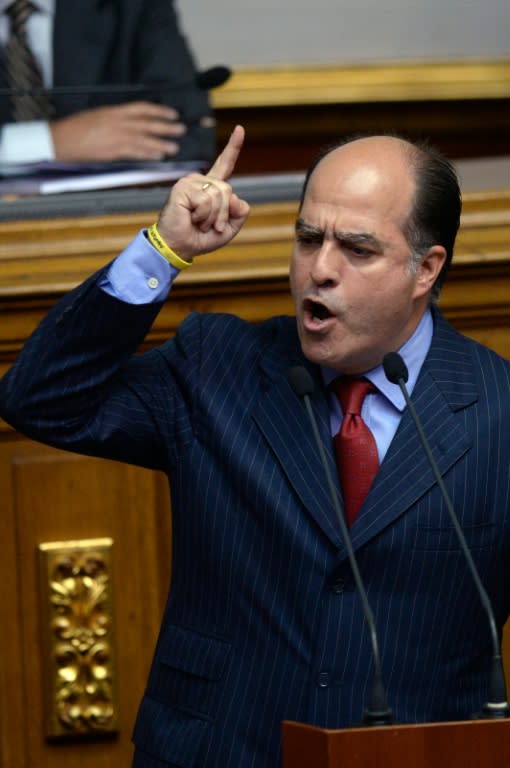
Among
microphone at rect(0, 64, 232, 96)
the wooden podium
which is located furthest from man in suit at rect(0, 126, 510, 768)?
microphone at rect(0, 64, 232, 96)

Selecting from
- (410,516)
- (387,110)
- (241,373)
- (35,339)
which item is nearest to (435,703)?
(410,516)

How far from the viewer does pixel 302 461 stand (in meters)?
1.72

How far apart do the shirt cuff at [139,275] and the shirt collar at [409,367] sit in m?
0.21

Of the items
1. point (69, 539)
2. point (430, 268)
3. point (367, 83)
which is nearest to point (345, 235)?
point (430, 268)

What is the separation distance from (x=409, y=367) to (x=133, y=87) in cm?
126

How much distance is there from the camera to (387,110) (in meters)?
3.71

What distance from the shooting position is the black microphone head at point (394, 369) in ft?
5.27

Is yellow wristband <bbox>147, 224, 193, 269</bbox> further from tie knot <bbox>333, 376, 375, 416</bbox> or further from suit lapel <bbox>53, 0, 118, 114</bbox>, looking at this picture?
suit lapel <bbox>53, 0, 118, 114</bbox>

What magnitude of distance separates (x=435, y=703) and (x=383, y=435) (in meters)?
0.29

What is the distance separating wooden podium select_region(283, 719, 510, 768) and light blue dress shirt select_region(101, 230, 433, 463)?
408mm

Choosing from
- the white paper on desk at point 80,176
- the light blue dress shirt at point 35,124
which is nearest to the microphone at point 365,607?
the white paper on desk at point 80,176

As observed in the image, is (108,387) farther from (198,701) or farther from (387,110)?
(387,110)

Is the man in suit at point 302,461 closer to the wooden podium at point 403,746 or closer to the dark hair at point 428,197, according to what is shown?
the dark hair at point 428,197

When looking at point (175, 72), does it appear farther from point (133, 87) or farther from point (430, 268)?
point (430, 268)
